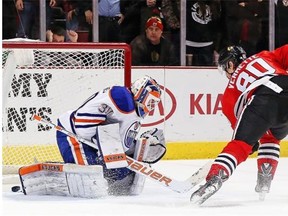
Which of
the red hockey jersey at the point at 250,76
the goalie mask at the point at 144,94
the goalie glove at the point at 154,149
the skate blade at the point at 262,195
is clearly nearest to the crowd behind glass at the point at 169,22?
the goalie glove at the point at 154,149

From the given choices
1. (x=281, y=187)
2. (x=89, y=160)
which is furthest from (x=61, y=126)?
(x=281, y=187)

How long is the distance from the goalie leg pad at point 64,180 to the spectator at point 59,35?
2415 mm

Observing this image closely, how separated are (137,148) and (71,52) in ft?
4.28

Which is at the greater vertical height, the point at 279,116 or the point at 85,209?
the point at 279,116

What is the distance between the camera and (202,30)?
770 centimetres

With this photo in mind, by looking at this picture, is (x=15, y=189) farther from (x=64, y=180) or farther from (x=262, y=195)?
(x=262, y=195)

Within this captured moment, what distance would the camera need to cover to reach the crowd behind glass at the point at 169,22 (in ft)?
23.5

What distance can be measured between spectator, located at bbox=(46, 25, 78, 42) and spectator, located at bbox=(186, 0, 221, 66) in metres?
0.88

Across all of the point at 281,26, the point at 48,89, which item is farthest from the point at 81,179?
the point at 281,26

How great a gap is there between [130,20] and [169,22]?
316 mm

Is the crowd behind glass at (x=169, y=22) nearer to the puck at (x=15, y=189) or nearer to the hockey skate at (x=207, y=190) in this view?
the puck at (x=15, y=189)

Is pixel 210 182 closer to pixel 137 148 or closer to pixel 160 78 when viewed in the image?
pixel 137 148

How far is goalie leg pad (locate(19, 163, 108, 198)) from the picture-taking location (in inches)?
184

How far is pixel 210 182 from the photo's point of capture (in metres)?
4.32
